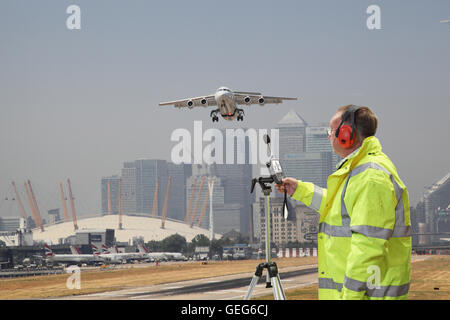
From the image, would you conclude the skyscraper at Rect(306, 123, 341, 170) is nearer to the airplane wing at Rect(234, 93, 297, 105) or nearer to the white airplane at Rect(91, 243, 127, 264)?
the airplane wing at Rect(234, 93, 297, 105)

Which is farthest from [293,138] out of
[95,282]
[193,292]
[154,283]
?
[95,282]

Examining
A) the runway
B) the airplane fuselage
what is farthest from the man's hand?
the airplane fuselage

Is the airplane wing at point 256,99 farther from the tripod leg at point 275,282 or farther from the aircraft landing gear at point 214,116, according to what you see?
the tripod leg at point 275,282

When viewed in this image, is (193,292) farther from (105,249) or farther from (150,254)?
(105,249)

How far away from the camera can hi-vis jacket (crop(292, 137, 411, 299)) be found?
4234 mm

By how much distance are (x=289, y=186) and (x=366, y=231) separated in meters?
1.69

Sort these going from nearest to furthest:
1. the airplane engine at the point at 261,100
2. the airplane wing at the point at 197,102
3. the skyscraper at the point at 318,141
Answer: the skyscraper at the point at 318,141, the airplane wing at the point at 197,102, the airplane engine at the point at 261,100

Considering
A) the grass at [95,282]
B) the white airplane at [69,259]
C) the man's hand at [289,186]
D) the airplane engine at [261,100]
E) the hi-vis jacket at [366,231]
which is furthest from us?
the white airplane at [69,259]

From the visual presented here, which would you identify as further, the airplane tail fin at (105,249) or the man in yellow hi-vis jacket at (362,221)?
the airplane tail fin at (105,249)

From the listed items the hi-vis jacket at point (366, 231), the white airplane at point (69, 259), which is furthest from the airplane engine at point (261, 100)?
the white airplane at point (69, 259)

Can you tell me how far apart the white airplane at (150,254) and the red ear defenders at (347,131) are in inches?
4020

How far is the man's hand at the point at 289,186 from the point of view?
580 cm
